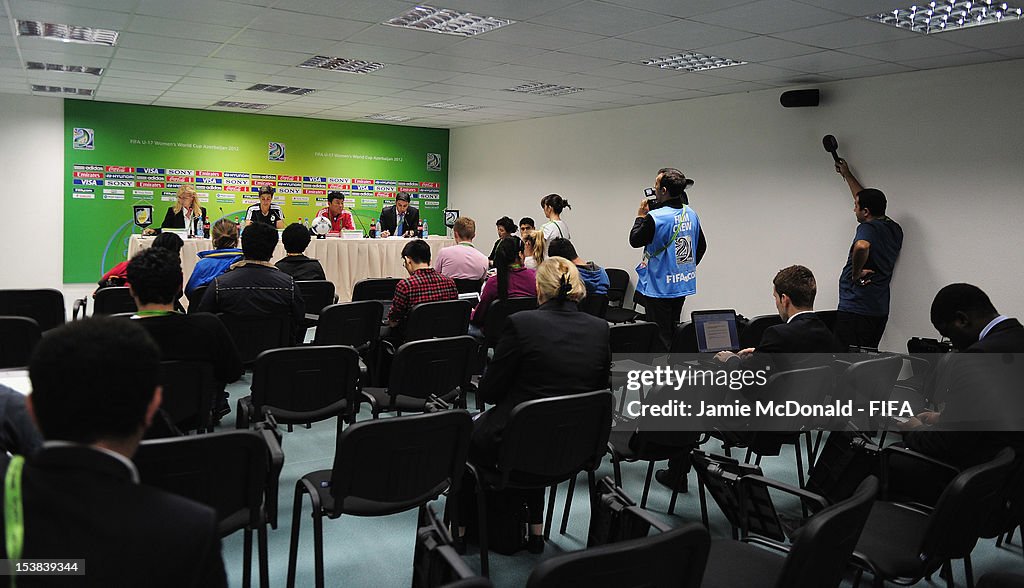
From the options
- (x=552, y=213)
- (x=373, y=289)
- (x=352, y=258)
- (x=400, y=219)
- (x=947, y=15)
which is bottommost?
(x=373, y=289)

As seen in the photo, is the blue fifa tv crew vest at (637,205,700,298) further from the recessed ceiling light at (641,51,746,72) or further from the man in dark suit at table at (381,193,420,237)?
the man in dark suit at table at (381,193,420,237)

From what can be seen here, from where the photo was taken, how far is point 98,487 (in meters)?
1.16

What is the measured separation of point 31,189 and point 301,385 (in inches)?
358

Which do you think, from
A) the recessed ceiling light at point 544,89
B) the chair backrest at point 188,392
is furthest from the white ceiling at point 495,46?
the chair backrest at point 188,392

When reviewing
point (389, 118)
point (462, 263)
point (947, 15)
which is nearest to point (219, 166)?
point (389, 118)

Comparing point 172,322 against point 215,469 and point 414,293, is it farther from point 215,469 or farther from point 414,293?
point 414,293

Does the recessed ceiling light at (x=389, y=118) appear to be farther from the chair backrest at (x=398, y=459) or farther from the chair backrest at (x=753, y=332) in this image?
the chair backrest at (x=398, y=459)

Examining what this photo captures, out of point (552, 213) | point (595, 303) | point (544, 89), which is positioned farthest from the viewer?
point (544, 89)

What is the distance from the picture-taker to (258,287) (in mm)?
4324

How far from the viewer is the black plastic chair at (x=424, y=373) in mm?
3807

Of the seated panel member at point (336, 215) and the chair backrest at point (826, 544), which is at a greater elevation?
the seated panel member at point (336, 215)

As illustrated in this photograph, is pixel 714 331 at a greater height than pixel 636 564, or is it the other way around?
pixel 714 331

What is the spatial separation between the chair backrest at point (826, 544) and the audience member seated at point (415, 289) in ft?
10.9

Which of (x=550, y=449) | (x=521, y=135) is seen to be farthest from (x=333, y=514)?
(x=521, y=135)
